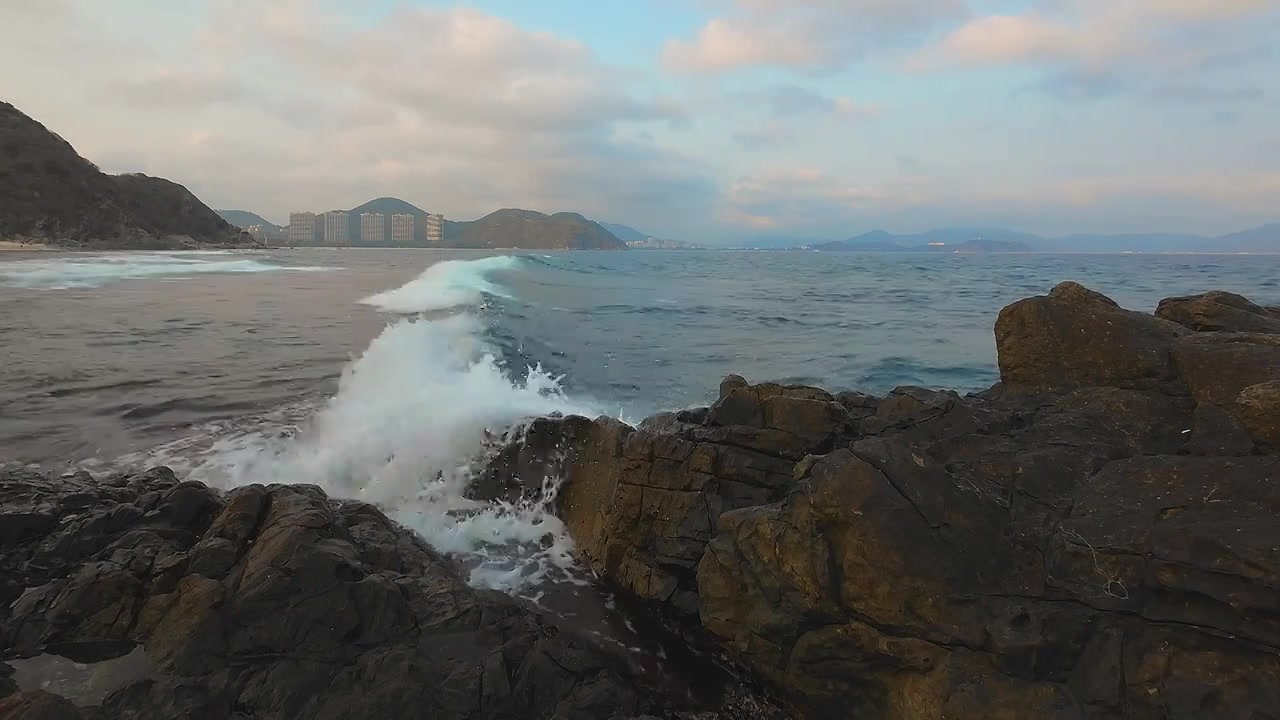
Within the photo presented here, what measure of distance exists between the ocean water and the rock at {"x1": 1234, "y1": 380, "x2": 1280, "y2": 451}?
221 inches

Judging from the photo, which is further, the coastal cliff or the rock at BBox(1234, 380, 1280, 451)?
the rock at BBox(1234, 380, 1280, 451)

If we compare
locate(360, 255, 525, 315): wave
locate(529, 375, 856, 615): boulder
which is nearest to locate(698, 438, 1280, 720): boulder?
locate(529, 375, 856, 615): boulder

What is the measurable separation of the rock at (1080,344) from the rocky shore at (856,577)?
21 millimetres

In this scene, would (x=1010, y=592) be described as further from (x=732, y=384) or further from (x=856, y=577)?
(x=732, y=384)

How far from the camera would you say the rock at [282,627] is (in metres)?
3.81

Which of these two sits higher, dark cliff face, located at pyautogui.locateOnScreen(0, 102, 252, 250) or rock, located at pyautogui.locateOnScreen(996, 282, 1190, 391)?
dark cliff face, located at pyautogui.locateOnScreen(0, 102, 252, 250)

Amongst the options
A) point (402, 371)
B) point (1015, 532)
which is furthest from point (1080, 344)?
point (402, 371)

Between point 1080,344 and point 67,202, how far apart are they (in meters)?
108

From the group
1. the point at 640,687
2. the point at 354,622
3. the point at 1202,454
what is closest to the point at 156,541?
the point at 354,622

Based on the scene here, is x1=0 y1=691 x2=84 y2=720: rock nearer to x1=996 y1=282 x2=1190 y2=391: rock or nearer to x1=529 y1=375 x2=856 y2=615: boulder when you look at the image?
x1=529 y1=375 x2=856 y2=615: boulder

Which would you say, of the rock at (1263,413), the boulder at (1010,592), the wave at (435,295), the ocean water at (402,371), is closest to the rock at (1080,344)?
the rock at (1263,413)

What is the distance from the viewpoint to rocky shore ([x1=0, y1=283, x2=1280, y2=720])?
11.4 feet

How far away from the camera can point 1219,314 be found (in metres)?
6.08

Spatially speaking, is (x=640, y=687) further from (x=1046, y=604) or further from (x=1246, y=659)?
(x=1246, y=659)
